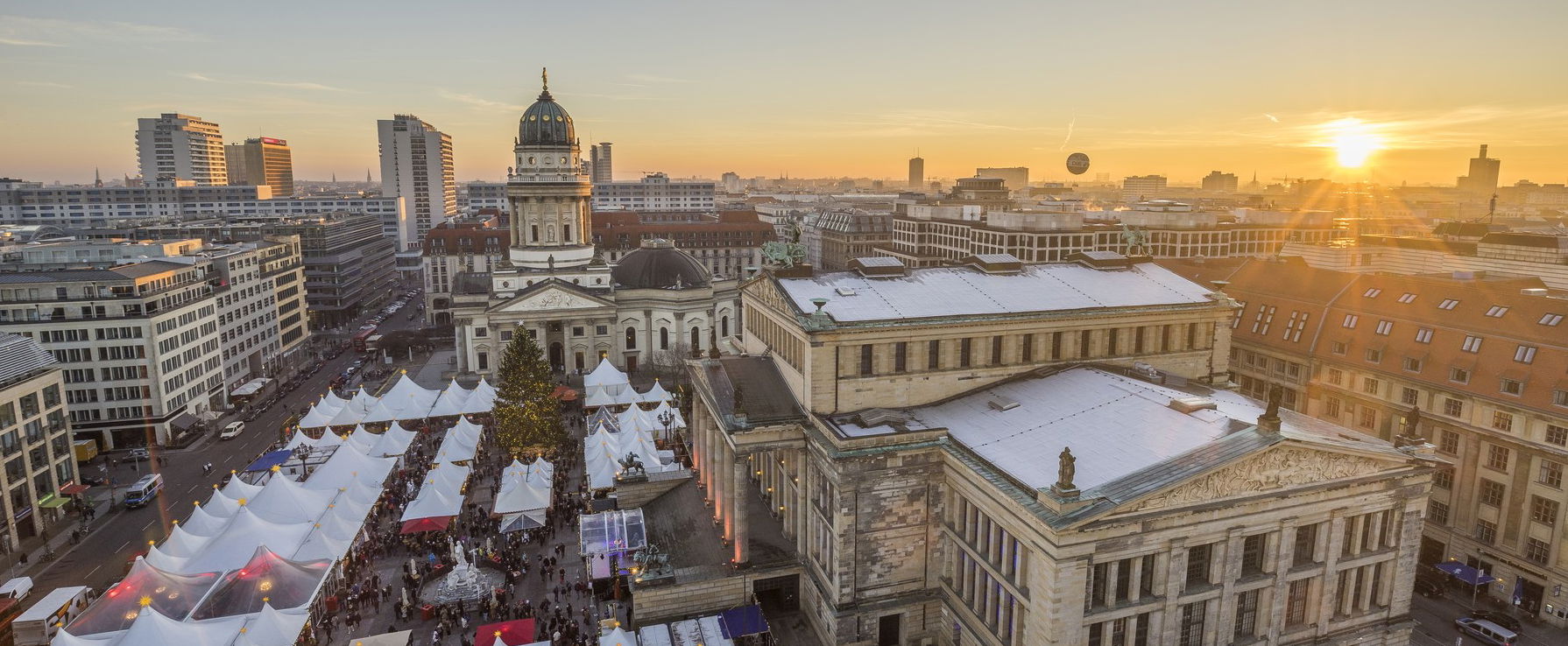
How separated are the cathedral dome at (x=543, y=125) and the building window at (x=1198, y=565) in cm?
10799

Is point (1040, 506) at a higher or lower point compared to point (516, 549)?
higher

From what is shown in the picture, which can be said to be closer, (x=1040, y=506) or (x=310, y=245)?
(x=1040, y=506)

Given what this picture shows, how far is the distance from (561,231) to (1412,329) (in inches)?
4138

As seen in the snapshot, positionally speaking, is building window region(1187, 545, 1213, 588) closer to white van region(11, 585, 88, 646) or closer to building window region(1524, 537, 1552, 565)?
building window region(1524, 537, 1552, 565)

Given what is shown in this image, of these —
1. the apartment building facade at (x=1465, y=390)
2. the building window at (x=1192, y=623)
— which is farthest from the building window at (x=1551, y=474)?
the building window at (x=1192, y=623)

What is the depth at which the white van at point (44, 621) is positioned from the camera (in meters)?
48.8

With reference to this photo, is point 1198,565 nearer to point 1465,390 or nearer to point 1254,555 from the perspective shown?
point 1254,555

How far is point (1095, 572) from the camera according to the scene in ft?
125

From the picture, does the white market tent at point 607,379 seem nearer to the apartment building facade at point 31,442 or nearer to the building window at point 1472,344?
the apartment building facade at point 31,442

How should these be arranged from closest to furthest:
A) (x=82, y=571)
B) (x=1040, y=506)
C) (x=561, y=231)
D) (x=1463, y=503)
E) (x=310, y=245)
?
(x=1040, y=506) < (x=1463, y=503) < (x=82, y=571) < (x=561, y=231) < (x=310, y=245)

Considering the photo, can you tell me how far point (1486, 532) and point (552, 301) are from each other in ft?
336

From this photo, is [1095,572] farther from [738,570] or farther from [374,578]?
[374,578]

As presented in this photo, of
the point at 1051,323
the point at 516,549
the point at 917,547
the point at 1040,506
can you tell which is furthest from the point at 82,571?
the point at 1051,323

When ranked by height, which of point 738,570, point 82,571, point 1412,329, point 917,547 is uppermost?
point 1412,329
